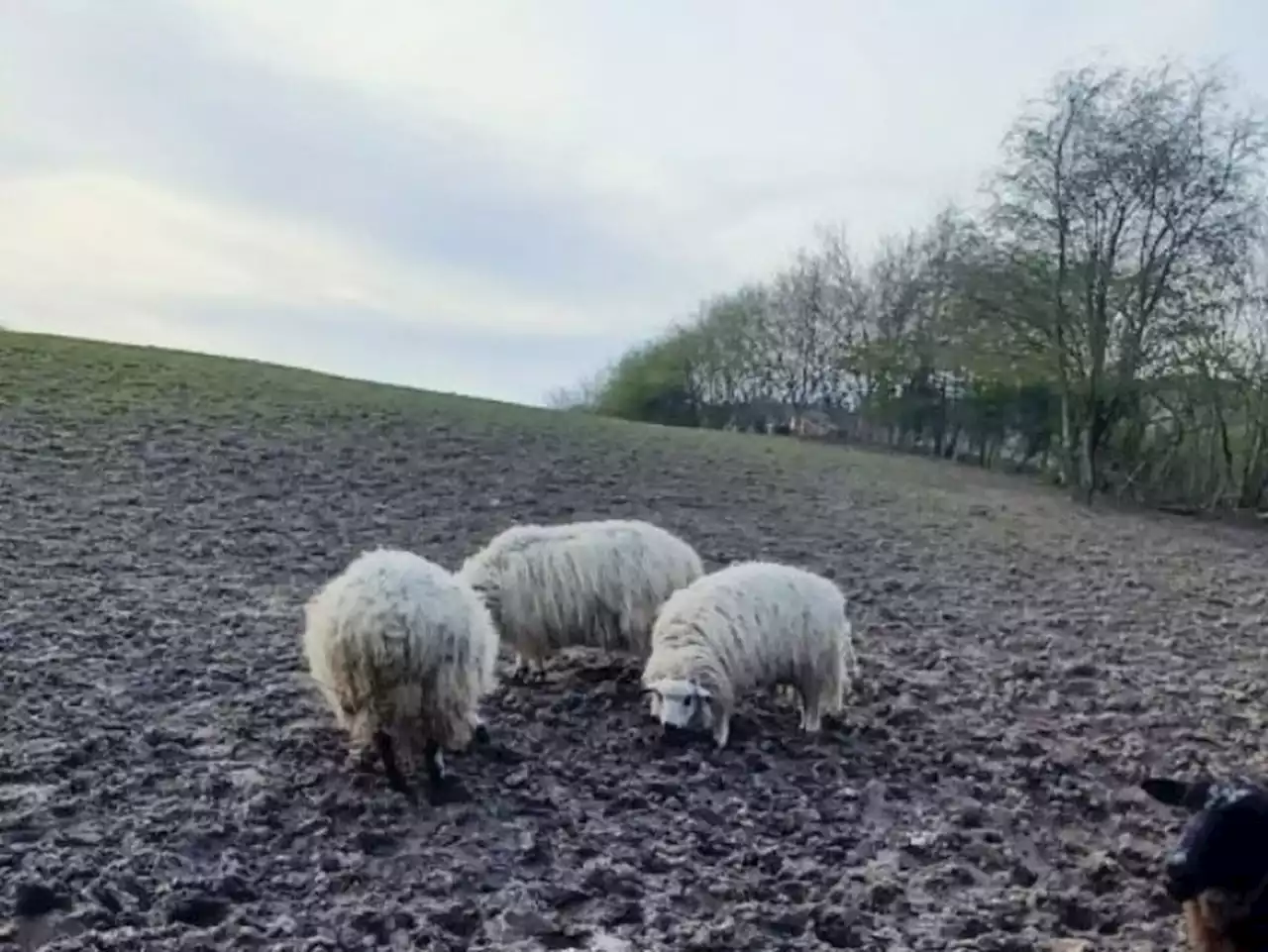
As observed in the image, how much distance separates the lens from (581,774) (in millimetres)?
6344

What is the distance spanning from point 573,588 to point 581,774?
1974 millimetres

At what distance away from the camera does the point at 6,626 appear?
813 cm

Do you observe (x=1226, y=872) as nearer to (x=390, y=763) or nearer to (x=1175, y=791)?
(x=1175, y=791)

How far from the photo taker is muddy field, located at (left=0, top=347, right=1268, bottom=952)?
481 centimetres

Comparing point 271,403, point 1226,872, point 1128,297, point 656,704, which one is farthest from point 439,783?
point 1128,297

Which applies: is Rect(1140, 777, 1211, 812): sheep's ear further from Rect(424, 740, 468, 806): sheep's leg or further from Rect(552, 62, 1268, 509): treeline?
Rect(552, 62, 1268, 509): treeline

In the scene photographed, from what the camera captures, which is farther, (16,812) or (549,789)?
(549,789)

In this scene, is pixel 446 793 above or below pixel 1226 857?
below

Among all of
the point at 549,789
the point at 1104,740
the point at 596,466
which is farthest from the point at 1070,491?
the point at 549,789

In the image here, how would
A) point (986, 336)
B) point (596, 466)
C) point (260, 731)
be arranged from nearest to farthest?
point (260, 731) < point (596, 466) < point (986, 336)

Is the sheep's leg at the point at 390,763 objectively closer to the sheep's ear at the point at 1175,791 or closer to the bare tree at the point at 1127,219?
the sheep's ear at the point at 1175,791

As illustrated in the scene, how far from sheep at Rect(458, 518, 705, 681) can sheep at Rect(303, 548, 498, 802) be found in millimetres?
1719

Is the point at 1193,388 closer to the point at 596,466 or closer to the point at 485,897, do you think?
the point at 596,466

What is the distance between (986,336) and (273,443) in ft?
56.4
